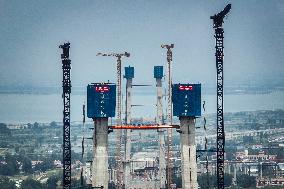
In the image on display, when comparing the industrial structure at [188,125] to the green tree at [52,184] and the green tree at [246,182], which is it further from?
the green tree at [52,184]

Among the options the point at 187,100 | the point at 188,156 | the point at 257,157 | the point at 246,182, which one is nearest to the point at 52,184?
the point at 246,182

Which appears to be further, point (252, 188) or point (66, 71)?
point (252, 188)

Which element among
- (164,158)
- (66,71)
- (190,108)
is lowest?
(164,158)

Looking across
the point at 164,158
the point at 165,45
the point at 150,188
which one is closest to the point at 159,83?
the point at 165,45

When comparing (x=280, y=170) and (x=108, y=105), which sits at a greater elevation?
(x=108, y=105)

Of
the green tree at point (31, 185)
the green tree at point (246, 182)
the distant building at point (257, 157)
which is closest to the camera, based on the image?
the green tree at point (31, 185)

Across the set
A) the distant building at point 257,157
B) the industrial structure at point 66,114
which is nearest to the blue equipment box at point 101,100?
the industrial structure at point 66,114

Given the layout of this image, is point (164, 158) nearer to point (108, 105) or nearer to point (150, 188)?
point (150, 188)
